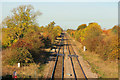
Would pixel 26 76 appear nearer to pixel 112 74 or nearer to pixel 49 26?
pixel 112 74

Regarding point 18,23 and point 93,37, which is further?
point 93,37

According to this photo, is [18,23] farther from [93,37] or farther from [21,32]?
[93,37]

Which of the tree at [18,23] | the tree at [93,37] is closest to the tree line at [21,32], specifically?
the tree at [18,23]

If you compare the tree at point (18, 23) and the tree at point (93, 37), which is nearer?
the tree at point (18, 23)

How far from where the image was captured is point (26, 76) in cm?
1299

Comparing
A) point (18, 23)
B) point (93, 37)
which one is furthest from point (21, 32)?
point (93, 37)

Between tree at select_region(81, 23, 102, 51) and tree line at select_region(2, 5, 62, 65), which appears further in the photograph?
tree at select_region(81, 23, 102, 51)

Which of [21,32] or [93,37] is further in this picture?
[93,37]

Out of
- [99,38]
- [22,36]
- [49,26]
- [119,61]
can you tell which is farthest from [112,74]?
[49,26]

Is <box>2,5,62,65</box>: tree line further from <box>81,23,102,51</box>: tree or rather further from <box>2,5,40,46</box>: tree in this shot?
Result: <box>81,23,102,51</box>: tree

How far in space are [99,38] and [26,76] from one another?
52.3ft

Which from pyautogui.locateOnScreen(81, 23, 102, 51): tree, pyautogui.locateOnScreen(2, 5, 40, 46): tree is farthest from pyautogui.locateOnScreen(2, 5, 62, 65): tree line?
pyautogui.locateOnScreen(81, 23, 102, 51): tree

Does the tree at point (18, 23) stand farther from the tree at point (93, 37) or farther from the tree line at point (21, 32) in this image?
the tree at point (93, 37)

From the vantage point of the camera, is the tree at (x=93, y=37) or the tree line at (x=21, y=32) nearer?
the tree line at (x=21, y=32)
